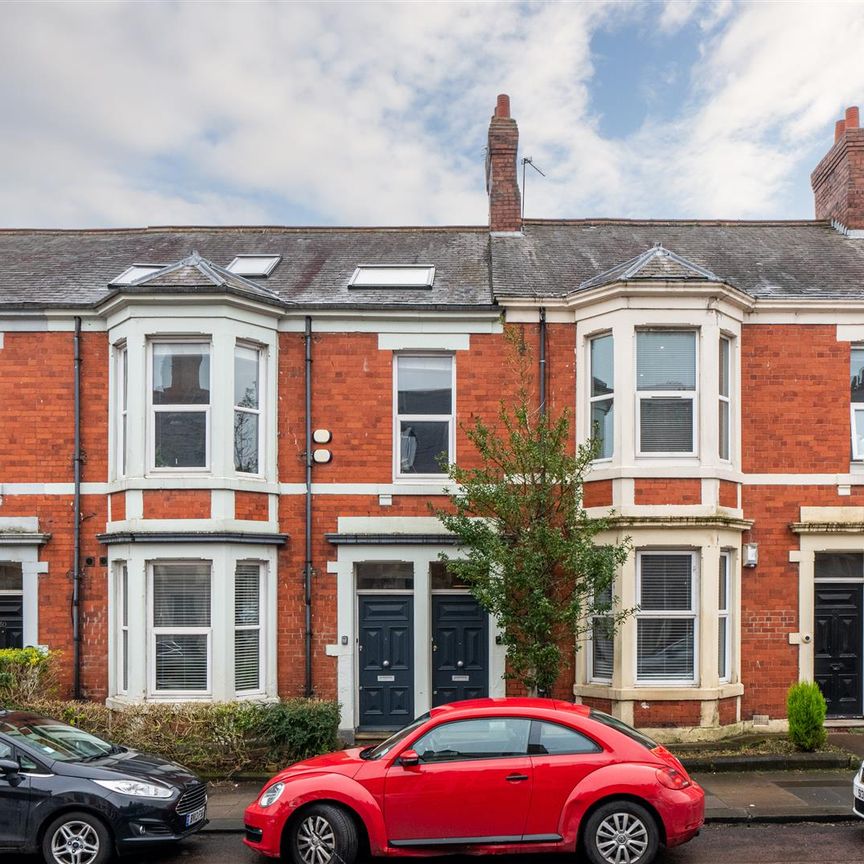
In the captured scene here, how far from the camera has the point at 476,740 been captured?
8.00m

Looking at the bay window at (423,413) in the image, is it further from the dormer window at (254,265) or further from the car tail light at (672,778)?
the car tail light at (672,778)

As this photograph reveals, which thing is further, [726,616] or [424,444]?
[424,444]

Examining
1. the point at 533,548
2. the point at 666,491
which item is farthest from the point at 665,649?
the point at 533,548

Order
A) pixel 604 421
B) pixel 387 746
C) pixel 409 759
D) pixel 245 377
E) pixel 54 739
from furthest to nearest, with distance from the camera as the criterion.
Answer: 1. pixel 604 421
2. pixel 245 377
3. pixel 54 739
4. pixel 387 746
5. pixel 409 759

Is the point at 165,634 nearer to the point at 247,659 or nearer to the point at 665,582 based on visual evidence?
the point at 247,659

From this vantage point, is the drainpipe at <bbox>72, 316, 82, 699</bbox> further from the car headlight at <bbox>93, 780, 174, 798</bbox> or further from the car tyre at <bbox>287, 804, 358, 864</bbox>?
the car tyre at <bbox>287, 804, 358, 864</bbox>

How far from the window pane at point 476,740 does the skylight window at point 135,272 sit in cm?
882

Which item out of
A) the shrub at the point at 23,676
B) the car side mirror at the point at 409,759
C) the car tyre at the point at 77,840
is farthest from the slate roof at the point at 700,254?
the car tyre at the point at 77,840

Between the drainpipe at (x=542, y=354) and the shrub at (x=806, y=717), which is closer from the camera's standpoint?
the shrub at (x=806, y=717)

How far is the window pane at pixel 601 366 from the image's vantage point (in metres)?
13.1

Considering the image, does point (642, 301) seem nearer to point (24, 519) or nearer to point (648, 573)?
point (648, 573)

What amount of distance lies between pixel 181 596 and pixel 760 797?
751 centimetres

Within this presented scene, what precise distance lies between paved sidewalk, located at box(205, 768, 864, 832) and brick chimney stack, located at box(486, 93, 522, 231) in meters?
9.42

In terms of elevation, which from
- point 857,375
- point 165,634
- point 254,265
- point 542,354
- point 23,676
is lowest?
point 23,676
